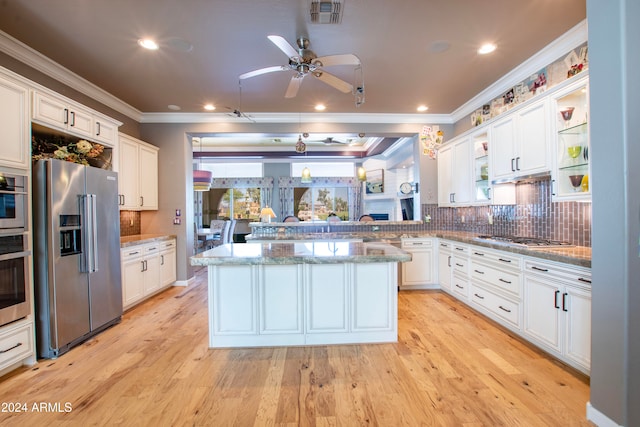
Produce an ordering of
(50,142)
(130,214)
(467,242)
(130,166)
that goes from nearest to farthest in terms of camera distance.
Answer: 1. (50,142)
2. (467,242)
3. (130,166)
4. (130,214)

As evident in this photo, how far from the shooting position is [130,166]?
3898 millimetres

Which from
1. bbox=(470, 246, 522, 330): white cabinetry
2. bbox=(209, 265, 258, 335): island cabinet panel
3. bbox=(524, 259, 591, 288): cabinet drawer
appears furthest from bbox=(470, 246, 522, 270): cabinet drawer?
bbox=(209, 265, 258, 335): island cabinet panel

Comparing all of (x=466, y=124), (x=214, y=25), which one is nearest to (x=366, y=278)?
(x=214, y=25)

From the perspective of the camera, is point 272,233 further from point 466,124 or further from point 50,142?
point 466,124

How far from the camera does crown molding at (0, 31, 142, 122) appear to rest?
8.40ft

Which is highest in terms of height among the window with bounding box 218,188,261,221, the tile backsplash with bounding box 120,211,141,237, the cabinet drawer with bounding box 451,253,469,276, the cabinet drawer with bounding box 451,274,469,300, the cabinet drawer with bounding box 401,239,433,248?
the window with bounding box 218,188,261,221

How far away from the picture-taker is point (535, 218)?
3.13m

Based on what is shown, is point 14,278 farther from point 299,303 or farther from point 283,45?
point 283,45

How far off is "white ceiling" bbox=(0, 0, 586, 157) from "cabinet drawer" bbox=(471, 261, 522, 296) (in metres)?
2.27

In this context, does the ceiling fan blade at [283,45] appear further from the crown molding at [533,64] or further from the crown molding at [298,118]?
the crown molding at [533,64]

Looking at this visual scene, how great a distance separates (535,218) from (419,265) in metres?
1.63

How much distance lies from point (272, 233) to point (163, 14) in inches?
123

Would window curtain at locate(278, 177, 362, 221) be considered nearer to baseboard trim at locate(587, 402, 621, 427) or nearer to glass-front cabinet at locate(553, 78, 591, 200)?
glass-front cabinet at locate(553, 78, 591, 200)

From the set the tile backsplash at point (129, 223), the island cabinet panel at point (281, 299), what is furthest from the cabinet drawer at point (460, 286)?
the tile backsplash at point (129, 223)
